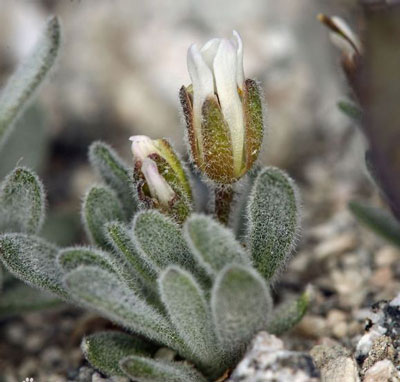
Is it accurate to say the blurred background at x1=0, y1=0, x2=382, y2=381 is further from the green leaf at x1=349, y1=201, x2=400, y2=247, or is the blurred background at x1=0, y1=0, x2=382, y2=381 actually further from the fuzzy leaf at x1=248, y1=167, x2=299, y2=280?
the fuzzy leaf at x1=248, y1=167, x2=299, y2=280

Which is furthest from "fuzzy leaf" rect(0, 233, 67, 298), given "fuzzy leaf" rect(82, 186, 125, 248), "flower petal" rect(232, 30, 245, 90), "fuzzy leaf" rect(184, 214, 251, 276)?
"flower petal" rect(232, 30, 245, 90)

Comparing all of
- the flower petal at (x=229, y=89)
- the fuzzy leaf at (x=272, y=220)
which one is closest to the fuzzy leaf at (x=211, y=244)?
the fuzzy leaf at (x=272, y=220)

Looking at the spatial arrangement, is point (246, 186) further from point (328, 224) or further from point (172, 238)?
point (328, 224)

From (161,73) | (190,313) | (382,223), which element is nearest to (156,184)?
(190,313)

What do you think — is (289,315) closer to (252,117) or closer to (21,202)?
(252,117)

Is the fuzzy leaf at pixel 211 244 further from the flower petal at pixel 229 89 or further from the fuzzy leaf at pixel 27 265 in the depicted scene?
the fuzzy leaf at pixel 27 265
